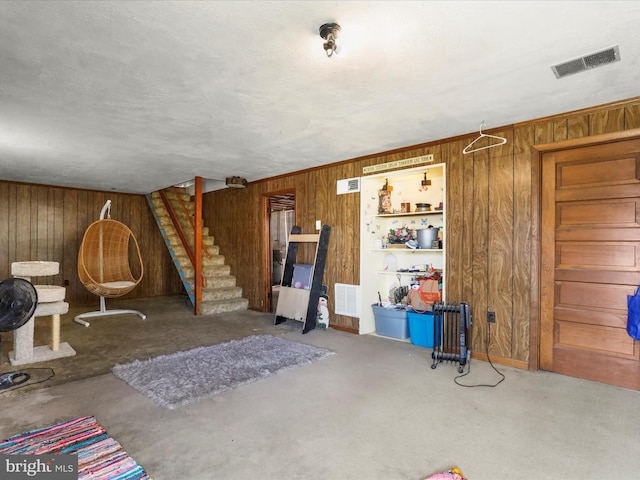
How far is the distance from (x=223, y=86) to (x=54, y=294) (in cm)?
303

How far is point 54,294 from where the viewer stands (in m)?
3.76

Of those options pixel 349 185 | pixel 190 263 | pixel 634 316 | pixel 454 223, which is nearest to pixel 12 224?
pixel 190 263

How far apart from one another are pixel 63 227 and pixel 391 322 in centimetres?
668

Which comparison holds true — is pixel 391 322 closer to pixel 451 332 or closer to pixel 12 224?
pixel 451 332

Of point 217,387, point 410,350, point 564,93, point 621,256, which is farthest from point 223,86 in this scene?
point 621,256

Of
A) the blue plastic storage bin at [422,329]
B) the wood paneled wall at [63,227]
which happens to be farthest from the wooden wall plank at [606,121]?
the wood paneled wall at [63,227]

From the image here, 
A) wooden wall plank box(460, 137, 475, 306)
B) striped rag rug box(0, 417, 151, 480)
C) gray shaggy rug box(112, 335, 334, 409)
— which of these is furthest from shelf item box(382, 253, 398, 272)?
striped rag rug box(0, 417, 151, 480)

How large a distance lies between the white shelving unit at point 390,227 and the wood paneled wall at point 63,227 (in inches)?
219

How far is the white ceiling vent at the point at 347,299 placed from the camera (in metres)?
4.63

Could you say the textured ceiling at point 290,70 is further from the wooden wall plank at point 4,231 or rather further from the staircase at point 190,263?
the wooden wall plank at point 4,231

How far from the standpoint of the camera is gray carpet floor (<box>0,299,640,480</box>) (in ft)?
6.08

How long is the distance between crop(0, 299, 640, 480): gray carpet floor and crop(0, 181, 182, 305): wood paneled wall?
4.96 metres

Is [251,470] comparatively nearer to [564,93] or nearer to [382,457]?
[382,457]

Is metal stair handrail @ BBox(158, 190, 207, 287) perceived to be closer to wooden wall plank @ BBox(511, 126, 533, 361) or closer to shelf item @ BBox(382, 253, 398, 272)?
shelf item @ BBox(382, 253, 398, 272)
